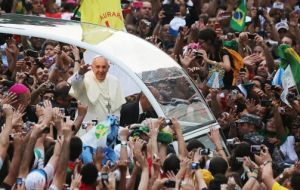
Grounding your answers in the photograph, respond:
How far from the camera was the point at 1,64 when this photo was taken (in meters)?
18.8

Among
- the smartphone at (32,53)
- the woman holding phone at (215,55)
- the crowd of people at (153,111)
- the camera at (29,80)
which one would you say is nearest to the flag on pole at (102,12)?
the crowd of people at (153,111)

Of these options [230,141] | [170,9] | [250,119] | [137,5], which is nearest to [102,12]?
[250,119]

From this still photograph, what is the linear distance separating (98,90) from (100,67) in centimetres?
26

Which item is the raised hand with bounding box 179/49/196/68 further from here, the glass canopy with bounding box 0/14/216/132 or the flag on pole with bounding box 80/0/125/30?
the glass canopy with bounding box 0/14/216/132

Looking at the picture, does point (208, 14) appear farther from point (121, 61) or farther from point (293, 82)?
point (121, 61)

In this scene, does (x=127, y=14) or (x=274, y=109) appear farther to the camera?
(x=127, y=14)

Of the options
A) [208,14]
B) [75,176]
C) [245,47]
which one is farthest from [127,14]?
[75,176]

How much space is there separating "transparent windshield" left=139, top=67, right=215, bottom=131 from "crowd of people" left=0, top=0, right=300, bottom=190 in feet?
0.54

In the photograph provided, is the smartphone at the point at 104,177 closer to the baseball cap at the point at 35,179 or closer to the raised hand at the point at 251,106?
the baseball cap at the point at 35,179

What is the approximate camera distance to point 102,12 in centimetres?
1894

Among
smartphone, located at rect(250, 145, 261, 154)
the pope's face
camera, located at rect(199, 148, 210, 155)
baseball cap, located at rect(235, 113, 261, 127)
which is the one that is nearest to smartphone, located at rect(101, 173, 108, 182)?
camera, located at rect(199, 148, 210, 155)

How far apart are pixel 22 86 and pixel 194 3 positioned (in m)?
8.67

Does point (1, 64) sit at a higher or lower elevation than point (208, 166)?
higher

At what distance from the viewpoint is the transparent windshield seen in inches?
639
